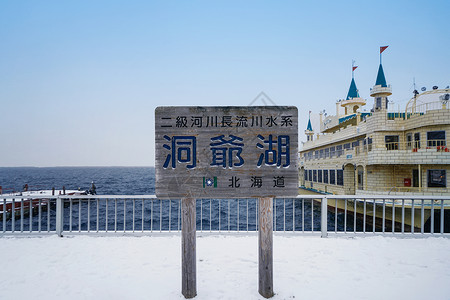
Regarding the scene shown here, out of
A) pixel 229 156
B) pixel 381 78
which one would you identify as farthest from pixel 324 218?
pixel 381 78

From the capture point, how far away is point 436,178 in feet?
55.8

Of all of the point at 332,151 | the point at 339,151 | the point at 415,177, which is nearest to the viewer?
the point at 415,177

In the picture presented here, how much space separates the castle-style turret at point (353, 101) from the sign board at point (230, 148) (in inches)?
1318

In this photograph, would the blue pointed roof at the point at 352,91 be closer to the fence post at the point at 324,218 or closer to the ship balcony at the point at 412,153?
the ship balcony at the point at 412,153

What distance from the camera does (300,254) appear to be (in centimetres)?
514

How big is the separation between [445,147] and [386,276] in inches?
659

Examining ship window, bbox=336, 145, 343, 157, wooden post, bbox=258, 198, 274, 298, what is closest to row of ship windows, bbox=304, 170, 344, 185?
ship window, bbox=336, 145, 343, 157

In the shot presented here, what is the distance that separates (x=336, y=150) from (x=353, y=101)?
34.0 ft

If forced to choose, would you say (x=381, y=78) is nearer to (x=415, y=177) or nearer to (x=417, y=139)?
(x=417, y=139)

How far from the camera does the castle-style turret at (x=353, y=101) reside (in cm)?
3225

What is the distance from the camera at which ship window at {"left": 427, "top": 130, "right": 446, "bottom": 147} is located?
54.1ft

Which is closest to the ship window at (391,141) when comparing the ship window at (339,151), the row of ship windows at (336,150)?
the row of ship windows at (336,150)

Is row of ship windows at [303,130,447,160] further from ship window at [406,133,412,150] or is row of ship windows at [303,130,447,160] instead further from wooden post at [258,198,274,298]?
wooden post at [258,198,274,298]

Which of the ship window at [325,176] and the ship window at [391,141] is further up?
the ship window at [391,141]
